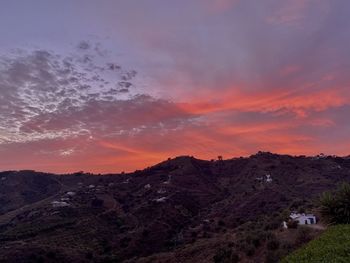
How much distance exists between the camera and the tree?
26562 millimetres

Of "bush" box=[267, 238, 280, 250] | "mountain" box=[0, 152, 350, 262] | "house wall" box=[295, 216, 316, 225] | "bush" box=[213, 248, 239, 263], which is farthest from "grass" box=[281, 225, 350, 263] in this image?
"house wall" box=[295, 216, 316, 225]

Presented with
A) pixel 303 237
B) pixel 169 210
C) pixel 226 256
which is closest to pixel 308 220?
pixel 303 237

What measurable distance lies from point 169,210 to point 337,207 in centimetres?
6105

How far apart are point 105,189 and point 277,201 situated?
153ft

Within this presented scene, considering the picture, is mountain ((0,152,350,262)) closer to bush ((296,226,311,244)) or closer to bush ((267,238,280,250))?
bush ((267,238,280,250))

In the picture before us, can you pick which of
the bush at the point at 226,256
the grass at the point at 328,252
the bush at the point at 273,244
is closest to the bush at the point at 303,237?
the bush at the point at 273,244

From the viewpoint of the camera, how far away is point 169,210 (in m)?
86.2

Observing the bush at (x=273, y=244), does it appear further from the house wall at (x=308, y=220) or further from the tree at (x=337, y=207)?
the house wall at (x=308, y=220)

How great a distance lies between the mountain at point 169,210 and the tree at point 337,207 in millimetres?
4682

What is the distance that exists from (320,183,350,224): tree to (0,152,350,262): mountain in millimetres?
4682

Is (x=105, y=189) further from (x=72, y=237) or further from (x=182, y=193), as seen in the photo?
(x=72, y=237)

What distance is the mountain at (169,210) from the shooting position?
5319 centimetres

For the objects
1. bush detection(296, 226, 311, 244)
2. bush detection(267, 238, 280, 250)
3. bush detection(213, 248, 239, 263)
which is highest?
bush detection(296, 226, 311, 244)

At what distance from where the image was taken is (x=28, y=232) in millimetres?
73625
